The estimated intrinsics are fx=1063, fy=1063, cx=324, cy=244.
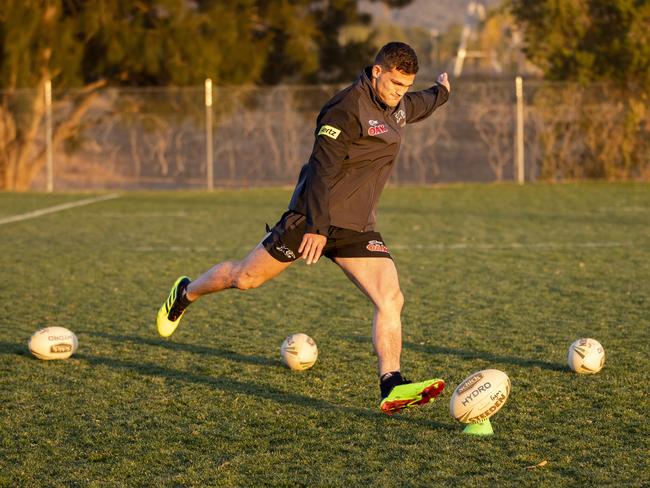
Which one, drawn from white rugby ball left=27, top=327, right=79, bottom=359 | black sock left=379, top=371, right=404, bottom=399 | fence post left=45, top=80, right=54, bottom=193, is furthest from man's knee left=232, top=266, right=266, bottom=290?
fence post left=45, top=80, right=54, bottom=193

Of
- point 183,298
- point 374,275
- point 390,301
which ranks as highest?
point 374,275

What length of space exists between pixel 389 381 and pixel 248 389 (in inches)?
43.9

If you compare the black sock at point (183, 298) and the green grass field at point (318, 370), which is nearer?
the green grass field at point (318, 370)

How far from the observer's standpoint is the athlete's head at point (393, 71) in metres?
5.57

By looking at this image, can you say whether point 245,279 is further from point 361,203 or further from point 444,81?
point 444,81

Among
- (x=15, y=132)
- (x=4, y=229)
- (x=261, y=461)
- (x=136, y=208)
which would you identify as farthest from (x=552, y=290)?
(x=15, y=132)

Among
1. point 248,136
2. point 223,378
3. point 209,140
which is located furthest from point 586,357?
point 248,136

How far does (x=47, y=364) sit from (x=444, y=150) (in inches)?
848

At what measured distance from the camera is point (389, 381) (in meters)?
5.54

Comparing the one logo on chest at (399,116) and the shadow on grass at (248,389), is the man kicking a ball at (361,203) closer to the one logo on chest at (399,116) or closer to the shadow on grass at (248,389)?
the one logo on chest at (399,116)

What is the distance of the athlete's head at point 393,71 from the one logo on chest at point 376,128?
0.39ft

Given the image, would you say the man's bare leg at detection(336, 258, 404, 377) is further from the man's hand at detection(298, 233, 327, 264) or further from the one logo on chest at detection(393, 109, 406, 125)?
the one logo on chest at detection(393, 109, 406, 125)

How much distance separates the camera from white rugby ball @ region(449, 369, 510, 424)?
516 cm

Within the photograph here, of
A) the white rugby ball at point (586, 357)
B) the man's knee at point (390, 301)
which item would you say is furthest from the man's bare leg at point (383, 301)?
the white rugby ball at point (586, 357)
